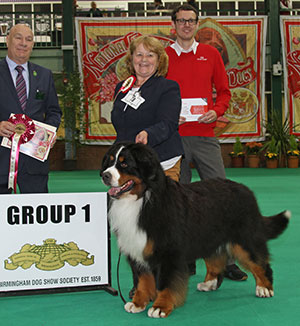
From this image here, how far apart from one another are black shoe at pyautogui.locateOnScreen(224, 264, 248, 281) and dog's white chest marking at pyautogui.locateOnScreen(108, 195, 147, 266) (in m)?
1.14

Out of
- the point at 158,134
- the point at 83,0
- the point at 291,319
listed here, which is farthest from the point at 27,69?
the point at 83,0

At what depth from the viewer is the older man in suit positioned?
3.77 metres

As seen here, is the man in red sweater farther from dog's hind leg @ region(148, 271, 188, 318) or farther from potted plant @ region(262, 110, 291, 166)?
potted plant @ region(262, 110, 291, 166)

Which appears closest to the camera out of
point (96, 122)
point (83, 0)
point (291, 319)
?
point (291, 319)

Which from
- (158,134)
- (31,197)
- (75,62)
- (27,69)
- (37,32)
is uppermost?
(37,32)

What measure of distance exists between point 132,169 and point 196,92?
1.36m

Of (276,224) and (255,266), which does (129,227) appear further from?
(276,224)

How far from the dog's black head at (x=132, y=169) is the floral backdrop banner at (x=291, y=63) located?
43.6 ft

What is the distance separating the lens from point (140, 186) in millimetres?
2900

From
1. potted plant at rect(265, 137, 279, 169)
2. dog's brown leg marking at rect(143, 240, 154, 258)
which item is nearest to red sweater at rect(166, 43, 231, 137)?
dog's brown leg marking at rect(143, 240, 154, 258)

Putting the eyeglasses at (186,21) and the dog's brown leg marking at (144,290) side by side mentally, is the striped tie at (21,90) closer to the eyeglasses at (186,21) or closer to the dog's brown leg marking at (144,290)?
the eyeglasses at (186,21)

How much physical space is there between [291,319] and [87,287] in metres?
1.46

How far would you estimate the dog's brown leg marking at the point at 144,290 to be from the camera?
3092 mm

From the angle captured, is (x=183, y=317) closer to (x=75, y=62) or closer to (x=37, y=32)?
(x=75, y=62)
